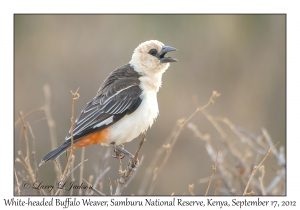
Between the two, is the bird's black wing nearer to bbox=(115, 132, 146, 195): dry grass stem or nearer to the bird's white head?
the bird's white head

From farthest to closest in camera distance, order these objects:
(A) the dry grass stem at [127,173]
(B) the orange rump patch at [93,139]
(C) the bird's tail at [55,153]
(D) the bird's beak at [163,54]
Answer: (D) the bird's beak at [163,54]
(B) the orange rump patch at [93,139]
(C) the bird's tail at [55,153]
(A) the dry grass stem at [127,173]

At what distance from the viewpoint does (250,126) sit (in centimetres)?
974

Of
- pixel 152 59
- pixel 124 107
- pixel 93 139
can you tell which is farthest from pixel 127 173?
pixel 152 59

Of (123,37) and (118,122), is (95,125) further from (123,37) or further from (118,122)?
(123,37)

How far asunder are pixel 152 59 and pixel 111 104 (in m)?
0.74

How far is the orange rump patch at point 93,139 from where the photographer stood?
435 centimetres

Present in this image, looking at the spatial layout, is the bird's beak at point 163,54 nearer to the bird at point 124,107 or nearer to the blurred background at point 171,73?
the bird at point 124,107

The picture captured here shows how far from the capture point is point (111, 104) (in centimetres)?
464

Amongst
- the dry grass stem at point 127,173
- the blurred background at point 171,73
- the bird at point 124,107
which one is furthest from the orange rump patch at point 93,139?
the blurred background at point 171,73

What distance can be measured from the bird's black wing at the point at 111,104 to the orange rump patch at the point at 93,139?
39 millimetres

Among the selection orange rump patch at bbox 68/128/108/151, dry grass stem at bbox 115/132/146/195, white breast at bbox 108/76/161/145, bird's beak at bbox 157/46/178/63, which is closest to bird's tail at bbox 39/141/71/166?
orange rump patch at bbox 68/128/108/151

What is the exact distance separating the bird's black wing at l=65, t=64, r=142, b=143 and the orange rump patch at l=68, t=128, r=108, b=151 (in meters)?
0.04

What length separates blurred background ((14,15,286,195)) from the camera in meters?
9.12
